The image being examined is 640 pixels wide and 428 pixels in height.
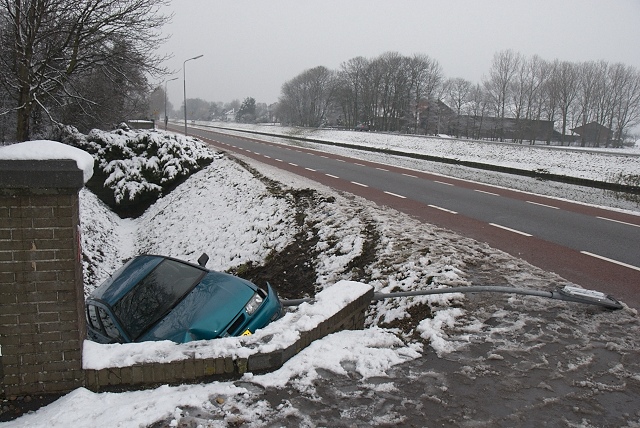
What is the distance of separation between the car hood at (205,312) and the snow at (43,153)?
6.61 ft

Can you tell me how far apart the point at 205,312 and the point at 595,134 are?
75818mm

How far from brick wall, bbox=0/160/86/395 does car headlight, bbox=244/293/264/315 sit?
200cm

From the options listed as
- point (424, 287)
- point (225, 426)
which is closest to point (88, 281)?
point (424, 287)

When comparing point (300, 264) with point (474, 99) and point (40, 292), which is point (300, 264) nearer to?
point (40, 292)

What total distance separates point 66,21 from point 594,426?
1942cm

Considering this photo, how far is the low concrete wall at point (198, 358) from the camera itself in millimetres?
3462

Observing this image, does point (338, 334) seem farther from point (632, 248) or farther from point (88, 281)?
point (88, 281)

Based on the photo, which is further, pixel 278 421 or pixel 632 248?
pixel 632 248

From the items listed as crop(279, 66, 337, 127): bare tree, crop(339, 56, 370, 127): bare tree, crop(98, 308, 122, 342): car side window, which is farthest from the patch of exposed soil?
crop(279, 66, 337, 127): bare tree

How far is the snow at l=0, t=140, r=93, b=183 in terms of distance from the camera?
10.1 feet

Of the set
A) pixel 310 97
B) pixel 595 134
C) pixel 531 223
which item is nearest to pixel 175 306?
pixel 531 223

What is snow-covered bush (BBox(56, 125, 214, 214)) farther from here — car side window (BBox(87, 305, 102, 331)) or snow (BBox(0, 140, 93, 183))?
snow (BBox(0, 140, 93, 183))

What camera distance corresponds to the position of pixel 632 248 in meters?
8.42

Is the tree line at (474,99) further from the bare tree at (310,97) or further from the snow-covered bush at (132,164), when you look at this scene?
Answer: the snow-covered bush at (132,164)
